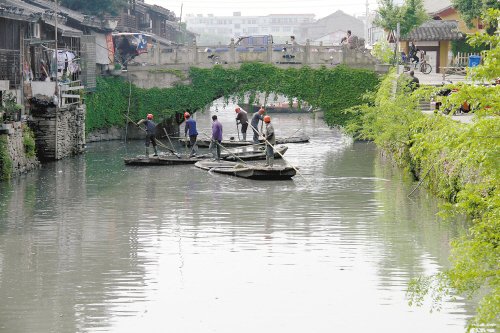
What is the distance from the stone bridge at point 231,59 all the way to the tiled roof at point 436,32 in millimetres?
9390

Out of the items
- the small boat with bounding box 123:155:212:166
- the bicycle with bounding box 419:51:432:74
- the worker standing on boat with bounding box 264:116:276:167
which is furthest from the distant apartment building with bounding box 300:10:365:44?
the worker standing on boat with bounding box 264:116:276:167

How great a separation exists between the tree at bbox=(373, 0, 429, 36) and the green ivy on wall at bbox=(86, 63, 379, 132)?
1078 centimetres

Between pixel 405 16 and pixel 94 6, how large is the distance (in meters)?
18.5

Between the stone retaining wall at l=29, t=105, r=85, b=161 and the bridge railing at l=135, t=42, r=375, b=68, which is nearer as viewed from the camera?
the stone retaining wall at l=29, t=105, r=85, b=161

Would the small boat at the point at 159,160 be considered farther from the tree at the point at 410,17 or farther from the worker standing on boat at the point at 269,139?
the tree at the point at 410,17

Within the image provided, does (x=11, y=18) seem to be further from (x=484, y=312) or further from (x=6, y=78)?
(x=484, y=312)

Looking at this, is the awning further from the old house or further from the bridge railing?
the old house

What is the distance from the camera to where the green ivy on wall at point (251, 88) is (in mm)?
50750

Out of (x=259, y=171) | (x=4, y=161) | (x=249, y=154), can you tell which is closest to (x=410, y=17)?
(x=249, y=154)

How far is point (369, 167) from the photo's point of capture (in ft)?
130

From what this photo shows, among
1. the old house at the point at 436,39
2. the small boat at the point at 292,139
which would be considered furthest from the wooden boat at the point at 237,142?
the old house at the point at 436,39

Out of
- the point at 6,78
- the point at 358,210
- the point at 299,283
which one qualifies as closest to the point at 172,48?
the point at 6,78

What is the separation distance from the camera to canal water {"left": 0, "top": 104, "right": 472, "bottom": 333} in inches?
650

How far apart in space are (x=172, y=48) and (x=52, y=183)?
19814 millimetres
